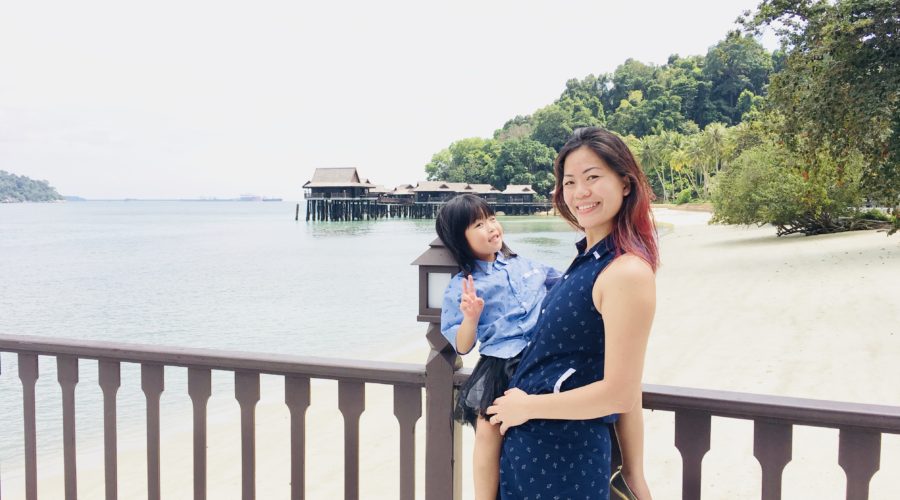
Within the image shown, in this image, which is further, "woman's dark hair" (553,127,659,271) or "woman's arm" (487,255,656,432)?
"woman's dark hair" (553,127,659,271)

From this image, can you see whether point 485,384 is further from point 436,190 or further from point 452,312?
point 436,190

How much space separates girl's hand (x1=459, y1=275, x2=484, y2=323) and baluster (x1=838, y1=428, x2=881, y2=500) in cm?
93

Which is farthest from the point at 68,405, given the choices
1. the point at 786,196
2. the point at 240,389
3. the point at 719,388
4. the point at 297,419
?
the point at 786,196

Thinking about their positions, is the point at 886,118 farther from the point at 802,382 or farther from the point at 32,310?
the point at 32,310

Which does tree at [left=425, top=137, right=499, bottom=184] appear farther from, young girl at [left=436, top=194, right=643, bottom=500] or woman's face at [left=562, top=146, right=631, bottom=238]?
woman's face at [left=562, top=146, right=631, bottom=238]

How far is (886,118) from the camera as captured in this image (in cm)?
1157

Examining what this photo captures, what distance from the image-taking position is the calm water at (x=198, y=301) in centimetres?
1217

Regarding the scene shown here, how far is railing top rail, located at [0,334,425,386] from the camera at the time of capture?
7.13 feet

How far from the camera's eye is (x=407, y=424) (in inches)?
88.4

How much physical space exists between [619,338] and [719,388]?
7.67m

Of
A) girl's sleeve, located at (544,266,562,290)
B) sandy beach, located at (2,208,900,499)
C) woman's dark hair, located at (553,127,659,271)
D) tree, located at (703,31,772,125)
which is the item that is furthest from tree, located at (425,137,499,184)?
woman's dark hair, located at (553,127,659,271)

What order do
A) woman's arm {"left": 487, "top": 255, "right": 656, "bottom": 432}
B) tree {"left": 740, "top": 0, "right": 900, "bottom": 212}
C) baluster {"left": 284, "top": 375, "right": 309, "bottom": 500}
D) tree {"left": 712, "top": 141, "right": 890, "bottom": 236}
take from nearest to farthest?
woman's arm {"left": 487, "top": 255, "right": 656, "bottom": 432} → baluster {"left": 284, "top": 375, "right": 309, "bottom": 500} → tree {"left": 740, "top": 0, "right": 900, "bottom": 212} → tree {"left": 712, "top": 141, "right": 890, "bottom": 236}

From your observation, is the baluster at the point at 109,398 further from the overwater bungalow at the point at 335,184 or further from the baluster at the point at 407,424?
the overwater bungalow at the point at 335,184

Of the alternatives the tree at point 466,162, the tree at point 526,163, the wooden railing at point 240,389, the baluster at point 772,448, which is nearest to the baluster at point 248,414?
the wooden railing at point 240,389
